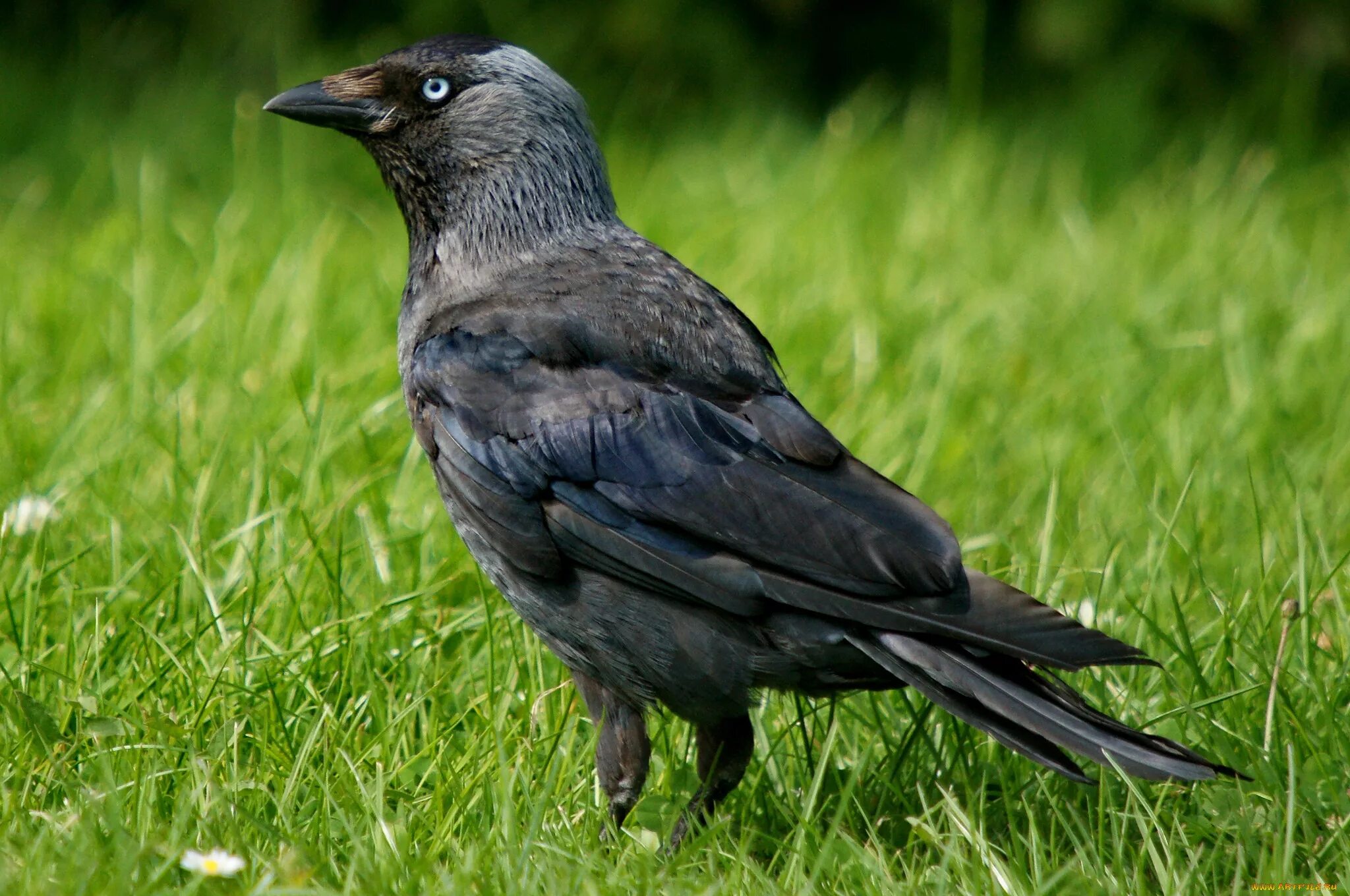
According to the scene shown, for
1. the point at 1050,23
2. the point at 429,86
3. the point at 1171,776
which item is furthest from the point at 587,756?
the point at 1050,23

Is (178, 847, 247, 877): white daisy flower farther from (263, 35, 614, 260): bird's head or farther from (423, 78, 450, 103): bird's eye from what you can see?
(423, 78, 450, 103): bird's eye

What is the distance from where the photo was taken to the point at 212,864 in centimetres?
229

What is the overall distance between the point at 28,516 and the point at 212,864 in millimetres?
1396

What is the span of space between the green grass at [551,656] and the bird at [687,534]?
0.18 m

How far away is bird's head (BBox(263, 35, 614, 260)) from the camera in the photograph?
11.0 ft

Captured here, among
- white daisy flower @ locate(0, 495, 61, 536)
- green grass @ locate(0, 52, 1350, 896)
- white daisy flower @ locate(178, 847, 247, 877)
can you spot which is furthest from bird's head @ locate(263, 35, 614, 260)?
white daisy flower @ locate(178, 847, 247, 877)

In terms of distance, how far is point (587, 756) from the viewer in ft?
10.0

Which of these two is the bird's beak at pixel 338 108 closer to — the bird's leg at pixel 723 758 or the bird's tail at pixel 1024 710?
the bird's leg at pixel 723 758

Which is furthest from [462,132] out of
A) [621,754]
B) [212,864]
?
[212,864]

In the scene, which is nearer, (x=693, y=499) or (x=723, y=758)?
(x=693, y=499)

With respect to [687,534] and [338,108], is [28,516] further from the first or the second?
[687,534]

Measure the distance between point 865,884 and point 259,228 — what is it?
425 cm

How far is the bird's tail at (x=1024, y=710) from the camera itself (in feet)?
8.05

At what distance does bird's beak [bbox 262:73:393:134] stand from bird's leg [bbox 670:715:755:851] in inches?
59.3
